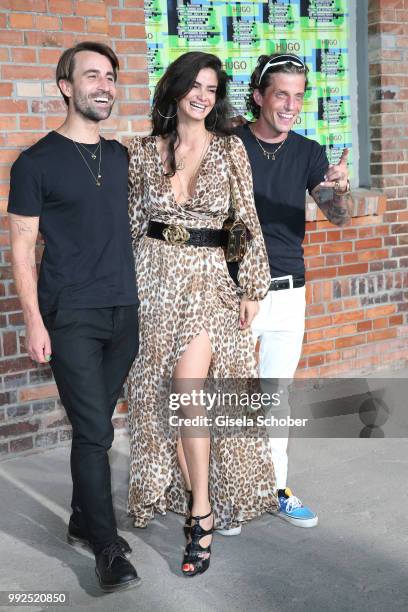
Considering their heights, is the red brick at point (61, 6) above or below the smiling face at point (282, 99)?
above

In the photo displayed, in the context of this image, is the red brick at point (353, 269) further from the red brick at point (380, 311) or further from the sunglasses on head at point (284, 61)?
the sunglasses on head at point (284, 61)

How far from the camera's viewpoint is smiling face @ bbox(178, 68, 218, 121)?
12.1 ft

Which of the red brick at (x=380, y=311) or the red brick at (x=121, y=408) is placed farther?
the red brick at (x=380, y=311)

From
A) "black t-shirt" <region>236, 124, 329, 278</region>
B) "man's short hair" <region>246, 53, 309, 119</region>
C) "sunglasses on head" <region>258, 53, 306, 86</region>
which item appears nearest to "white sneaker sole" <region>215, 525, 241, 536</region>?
"black t-shirt" <region>236, 124, 329, 278</region>

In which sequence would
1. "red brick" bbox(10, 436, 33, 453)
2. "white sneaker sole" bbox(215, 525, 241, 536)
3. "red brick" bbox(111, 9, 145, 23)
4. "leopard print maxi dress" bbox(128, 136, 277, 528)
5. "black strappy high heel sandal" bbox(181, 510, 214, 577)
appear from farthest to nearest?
"red brick" bbox(111, 9, 145, 23), "red brick" bbox(10, 436, 33, 453), "white sneaker sole" bbox(215, 525, 241, 536), "leopard print maxi dress" bbox(128, 136, 277, 528), "black strappy high heel sandal" bbox(181, 510, 214, 577)

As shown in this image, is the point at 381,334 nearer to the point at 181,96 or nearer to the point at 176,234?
the point at 176,234

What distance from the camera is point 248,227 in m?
3.84

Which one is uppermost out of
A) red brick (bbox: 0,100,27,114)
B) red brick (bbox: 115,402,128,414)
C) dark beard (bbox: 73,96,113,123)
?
red brick (bbox: 0,100,27,114)

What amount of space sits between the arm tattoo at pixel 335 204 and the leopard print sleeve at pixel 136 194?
82 centimetres

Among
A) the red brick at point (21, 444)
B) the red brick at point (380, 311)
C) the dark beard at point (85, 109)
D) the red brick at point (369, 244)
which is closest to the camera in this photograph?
the dark beard at point (85, 109)

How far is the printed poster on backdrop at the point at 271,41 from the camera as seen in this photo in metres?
5.74

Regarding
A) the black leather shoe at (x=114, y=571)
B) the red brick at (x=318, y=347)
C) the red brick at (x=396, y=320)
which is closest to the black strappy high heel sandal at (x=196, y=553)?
the black leather shoe at (x=114, y=571)

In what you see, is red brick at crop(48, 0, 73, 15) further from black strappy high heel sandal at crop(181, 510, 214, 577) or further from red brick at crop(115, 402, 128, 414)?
black strappy high heel sandal at crop(181, 510, 214, 577)

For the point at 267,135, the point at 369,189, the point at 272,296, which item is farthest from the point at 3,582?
the point at 369,189
